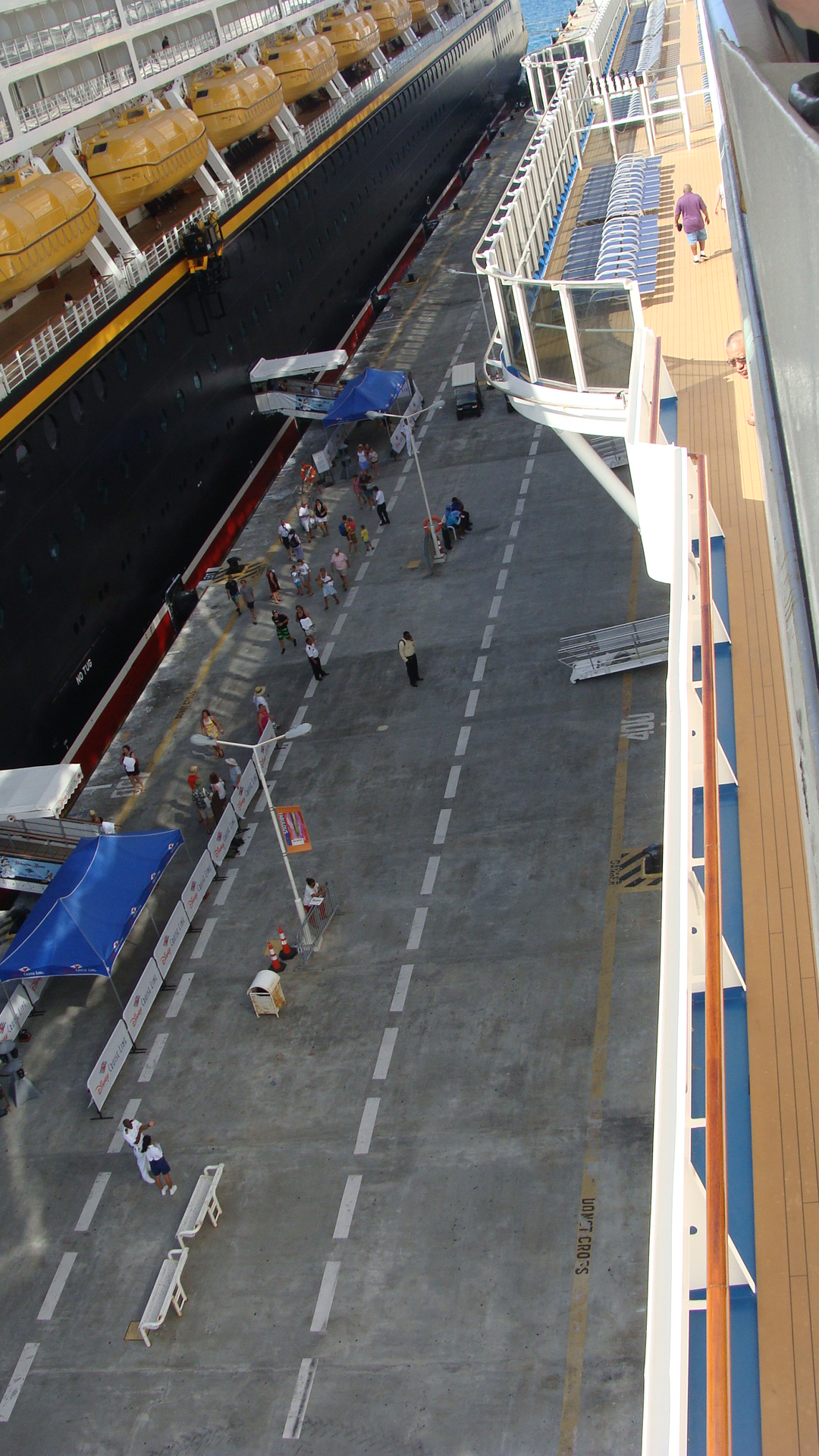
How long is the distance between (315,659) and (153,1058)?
10514mm

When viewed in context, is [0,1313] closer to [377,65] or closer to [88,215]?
[88,215]

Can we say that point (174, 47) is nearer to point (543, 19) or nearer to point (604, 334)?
point (604, 334)

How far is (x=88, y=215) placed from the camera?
28.6 meters

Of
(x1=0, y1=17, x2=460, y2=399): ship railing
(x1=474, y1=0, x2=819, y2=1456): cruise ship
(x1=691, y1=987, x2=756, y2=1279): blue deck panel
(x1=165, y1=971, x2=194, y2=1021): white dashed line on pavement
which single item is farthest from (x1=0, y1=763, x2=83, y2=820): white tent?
(x1=691, y1=987, x2=756, y2=1279): blue deck panel

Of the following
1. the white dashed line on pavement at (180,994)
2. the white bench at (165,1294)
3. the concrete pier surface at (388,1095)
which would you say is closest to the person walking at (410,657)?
the concrete pier surface at (388,1095)

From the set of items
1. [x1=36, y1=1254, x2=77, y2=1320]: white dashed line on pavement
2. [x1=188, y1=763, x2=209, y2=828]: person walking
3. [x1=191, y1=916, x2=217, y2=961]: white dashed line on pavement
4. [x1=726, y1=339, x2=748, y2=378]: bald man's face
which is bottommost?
[x1=36, y1=1254, x2=77, y2=1320]: white dashed line on pavement

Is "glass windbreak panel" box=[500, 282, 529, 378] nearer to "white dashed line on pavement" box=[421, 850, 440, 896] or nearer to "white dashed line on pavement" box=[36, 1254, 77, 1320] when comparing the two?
"white dashed line on pavement" box=[421, 850, 440, 896]

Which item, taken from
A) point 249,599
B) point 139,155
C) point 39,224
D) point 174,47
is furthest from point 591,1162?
point 174,47

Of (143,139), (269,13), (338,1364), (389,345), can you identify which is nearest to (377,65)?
(269,13)

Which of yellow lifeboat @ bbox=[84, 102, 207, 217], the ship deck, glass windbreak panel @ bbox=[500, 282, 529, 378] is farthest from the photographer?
yellow lifeboat @ bbox=[84, 102, 207, 217]

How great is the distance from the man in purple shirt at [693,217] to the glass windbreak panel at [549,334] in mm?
3699

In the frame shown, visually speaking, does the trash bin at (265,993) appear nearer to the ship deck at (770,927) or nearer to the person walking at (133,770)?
the person walking at (133,770)

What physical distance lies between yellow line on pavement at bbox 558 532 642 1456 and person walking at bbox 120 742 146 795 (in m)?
9.61

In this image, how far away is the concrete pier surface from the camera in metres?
13.6
